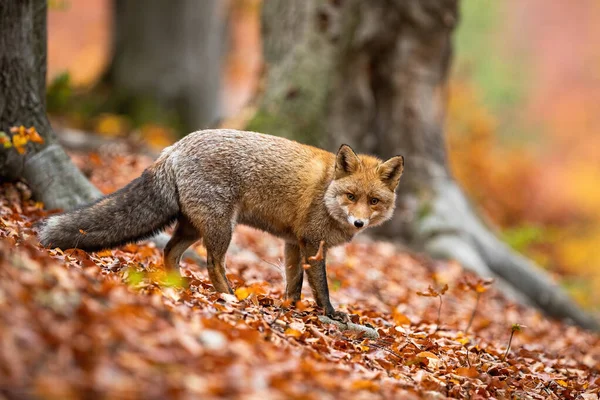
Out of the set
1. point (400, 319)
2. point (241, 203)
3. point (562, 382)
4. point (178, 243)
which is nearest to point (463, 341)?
point (400, 319)

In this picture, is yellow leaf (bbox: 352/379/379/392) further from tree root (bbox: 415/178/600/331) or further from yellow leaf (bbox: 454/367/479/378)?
tree root (bbox: 415/178/600/331)

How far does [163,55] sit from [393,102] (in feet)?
26.8

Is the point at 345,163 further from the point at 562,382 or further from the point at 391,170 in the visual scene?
the point at 562,382

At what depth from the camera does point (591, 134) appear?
36375 mm

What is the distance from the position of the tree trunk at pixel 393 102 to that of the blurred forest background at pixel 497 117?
3.22 feet

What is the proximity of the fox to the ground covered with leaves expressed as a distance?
0.88 ft

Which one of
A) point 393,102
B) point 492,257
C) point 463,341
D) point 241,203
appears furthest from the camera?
point 393,102

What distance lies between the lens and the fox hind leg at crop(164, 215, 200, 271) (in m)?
6.27

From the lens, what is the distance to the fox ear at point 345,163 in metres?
6.24

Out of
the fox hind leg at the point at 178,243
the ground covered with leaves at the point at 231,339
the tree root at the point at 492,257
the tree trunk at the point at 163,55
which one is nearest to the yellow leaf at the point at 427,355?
the ground covered with leaves at the point at 231,339

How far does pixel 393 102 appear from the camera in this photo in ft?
40.8

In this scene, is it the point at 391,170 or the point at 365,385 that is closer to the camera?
the point at 365,385

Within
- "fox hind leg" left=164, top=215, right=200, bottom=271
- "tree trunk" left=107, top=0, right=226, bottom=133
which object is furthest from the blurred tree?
"tree trunk" left=107, top=0, right=226, bottom=133

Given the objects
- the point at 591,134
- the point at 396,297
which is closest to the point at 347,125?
the point at 396,297
